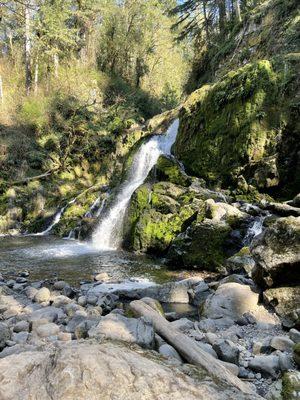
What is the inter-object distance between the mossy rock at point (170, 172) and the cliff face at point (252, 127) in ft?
3.43

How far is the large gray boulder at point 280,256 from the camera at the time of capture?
577 centimetres

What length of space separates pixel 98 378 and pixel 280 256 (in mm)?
4080

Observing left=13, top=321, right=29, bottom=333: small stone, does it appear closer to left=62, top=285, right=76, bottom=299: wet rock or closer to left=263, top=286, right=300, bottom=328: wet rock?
left=62, top=285, right=76, bottom=299: wet rock

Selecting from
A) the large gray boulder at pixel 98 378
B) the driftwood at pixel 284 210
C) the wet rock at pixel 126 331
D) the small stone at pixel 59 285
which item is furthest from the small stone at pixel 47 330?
the driftwood at pixel 284 210

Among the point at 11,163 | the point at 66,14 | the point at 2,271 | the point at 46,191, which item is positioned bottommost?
the point at 2,271

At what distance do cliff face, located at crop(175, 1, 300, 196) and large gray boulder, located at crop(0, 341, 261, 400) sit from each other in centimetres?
1035

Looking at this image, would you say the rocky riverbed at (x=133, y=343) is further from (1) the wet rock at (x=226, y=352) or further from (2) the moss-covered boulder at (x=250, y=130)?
(2) the moss-covered boulder at (x=250, y=130)

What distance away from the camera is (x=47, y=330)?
455 centimetres

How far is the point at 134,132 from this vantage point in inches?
849

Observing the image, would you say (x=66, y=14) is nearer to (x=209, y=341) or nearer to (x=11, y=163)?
(x=11, y=163)

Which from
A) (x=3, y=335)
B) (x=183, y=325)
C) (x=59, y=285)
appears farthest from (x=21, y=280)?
(x=183, y=325)

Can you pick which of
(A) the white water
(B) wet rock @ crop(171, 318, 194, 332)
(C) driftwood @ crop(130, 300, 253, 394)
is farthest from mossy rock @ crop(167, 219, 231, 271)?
(A) the white water

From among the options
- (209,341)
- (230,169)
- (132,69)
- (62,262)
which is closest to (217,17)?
(132,69)

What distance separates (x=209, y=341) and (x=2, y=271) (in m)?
6.17
